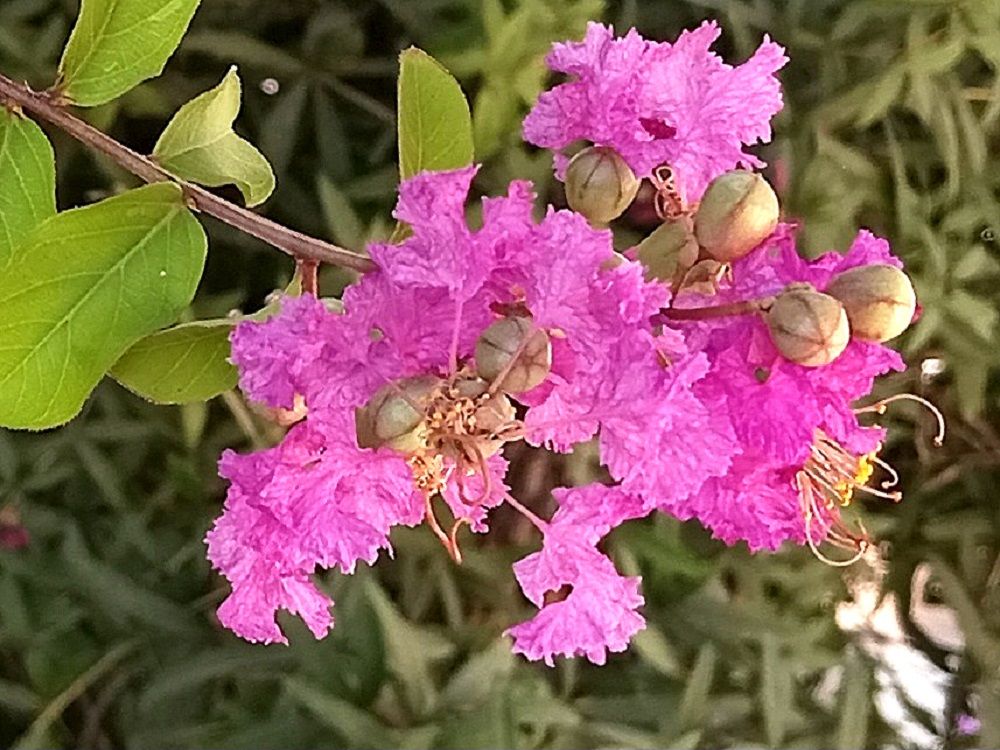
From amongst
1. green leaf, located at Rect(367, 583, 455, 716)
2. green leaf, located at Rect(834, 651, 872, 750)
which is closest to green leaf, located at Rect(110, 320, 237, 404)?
green leaf, located at Rect(367, 583, 455, 716)

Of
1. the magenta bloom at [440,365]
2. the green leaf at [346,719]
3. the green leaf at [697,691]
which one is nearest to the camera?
the magenta bloom at [440,365]

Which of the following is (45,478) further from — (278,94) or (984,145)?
(984,145)

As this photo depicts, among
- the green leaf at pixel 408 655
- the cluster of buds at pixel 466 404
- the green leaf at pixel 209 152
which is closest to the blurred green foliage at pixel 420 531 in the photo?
the green leaf at pixel 408 655

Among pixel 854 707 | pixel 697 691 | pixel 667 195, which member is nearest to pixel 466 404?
pixel 667 195

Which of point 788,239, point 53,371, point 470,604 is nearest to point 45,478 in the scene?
point 470,604

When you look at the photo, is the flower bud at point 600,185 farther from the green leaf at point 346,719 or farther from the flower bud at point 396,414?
the green leaf at point 346,719

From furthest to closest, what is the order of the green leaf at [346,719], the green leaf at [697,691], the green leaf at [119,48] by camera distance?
the green leaf at [697,691] < the green leaf at [346,719] < the green leaf at [119,48]
